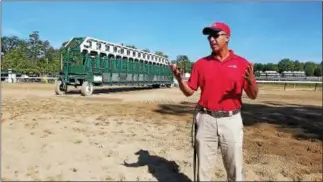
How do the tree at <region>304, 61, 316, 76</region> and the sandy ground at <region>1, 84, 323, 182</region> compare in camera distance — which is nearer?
the sandy ground at <region>1, 84, 323, 182</region>

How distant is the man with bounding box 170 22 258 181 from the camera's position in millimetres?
3898

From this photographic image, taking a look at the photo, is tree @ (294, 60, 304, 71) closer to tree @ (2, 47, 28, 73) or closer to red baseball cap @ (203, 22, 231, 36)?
tree @ (2, 47, 28, 73)

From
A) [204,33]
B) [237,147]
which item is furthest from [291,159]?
[204,33]

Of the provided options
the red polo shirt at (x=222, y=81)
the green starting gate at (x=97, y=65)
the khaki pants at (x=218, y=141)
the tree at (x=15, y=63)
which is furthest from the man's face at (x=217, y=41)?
the tree at (x=15, y=63)

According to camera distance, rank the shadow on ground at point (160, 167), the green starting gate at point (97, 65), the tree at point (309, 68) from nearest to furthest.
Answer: the shadow on ground at point (160, 167) → the green starting gate at point (97, 65) → the tree at point (309, 68)

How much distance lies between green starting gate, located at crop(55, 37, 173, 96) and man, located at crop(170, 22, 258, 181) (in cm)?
1785

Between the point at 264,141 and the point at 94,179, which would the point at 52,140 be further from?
the point at 264,141

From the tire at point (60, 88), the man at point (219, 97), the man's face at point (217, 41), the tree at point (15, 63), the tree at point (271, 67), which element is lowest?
the tire at point (60, 88)

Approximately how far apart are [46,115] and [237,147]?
7.98 m

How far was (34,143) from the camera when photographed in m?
6.85

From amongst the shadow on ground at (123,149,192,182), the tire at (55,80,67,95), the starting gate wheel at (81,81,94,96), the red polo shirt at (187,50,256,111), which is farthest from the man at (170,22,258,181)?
the tire at (55,80,67,95)

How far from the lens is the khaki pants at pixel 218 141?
12.9 ft

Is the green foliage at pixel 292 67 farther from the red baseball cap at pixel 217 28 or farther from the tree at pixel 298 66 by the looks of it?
the red baseball cap at pixel 217 28

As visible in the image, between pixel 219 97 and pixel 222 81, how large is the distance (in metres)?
0.17
